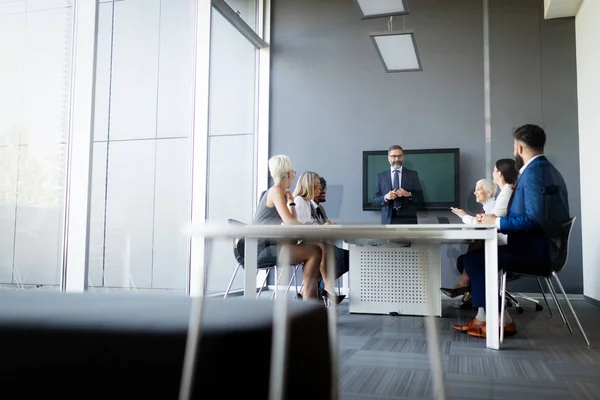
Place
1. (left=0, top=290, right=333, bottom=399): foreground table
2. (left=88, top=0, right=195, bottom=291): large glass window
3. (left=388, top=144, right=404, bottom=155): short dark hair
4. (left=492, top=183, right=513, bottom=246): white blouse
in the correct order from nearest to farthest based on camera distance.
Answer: (left=0, top=290, right=333, bottom=399): foreground table
(left=492, top=183, right=513, bottom=246): white blouse
(left=88, top=0, right=195, bottom=291): large glass window
(left=388, top=144, right=404, bottom=155): short dark hair

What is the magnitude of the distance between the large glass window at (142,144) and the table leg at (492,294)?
1889mm

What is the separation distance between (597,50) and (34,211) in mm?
4906

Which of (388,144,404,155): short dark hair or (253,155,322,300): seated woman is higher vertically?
(388,144,404,155): short dark hair

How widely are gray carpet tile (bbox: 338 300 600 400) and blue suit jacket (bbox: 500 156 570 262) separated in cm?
56

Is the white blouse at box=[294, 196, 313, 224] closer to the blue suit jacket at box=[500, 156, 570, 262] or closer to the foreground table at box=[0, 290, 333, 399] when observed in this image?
the blue suit jacket at box=[500, 156, 570, 262]

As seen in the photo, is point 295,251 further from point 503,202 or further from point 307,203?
point 503,202

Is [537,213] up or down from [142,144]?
down

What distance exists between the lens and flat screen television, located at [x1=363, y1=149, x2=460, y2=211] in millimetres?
6055

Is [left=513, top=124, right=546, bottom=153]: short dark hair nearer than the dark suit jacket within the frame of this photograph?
Yes

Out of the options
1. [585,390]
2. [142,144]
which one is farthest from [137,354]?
[142,144]

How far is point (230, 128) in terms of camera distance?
6.29 metres

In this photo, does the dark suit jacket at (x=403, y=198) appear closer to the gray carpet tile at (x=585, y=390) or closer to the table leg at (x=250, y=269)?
the table leg at (x=250, y=269)

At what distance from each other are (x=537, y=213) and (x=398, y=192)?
3.11 meters

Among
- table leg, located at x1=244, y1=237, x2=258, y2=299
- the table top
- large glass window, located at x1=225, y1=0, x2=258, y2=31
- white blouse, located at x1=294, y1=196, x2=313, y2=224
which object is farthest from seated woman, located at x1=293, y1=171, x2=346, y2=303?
the table top
